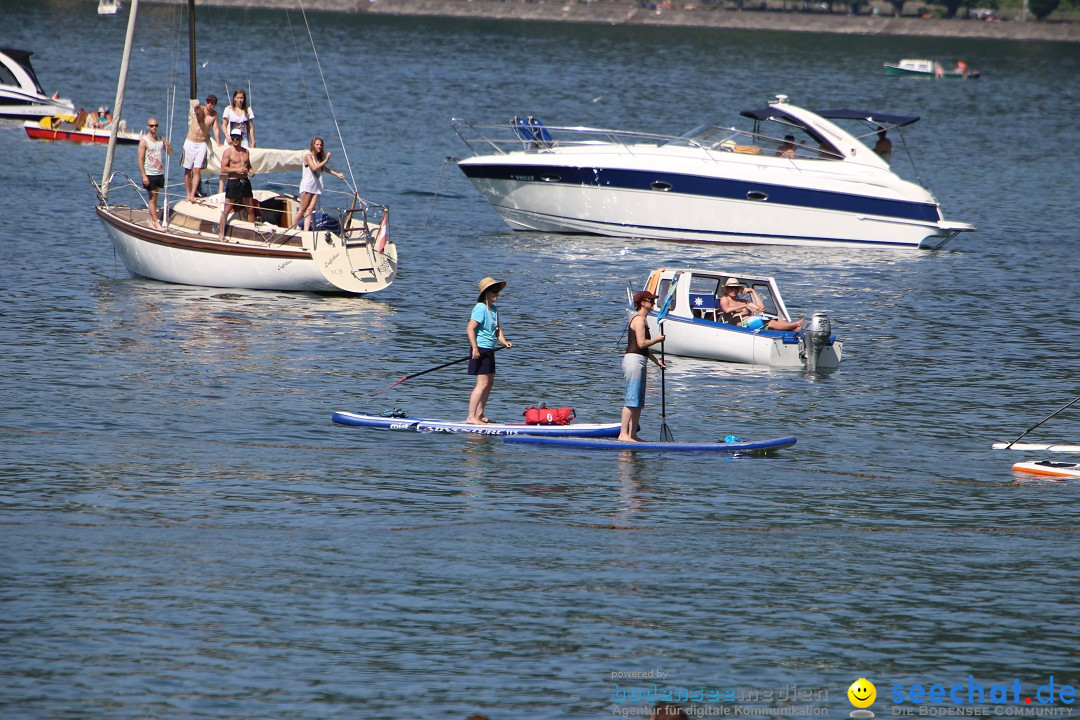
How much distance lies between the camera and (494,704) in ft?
37.7

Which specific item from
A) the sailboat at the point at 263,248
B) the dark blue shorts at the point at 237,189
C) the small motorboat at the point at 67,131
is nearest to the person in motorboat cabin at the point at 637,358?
the sailboat at the point at 263,248

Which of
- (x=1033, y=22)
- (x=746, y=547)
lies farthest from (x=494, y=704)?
(x=1033, y=22)

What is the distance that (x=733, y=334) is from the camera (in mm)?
23719

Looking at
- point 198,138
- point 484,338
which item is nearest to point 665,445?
point 484,338

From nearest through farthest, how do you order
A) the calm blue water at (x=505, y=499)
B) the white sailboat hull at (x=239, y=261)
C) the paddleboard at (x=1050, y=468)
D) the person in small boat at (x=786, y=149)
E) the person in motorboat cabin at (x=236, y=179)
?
the calm blue water at (x=505, y=499)
the paddleboard at (x=1050, y=468)
the person in motorboat cabin at (x=236, y=179)
the white sailboat hull at (x=239, y=261)
the person in small boat at (x=786, y=149)

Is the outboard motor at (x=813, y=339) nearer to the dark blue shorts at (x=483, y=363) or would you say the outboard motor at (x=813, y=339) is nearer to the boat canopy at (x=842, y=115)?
the dark blue shorts at (x=483, y=363)

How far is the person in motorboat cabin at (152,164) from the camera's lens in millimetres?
28266

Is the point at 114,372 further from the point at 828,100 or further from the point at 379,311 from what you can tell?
the point at 828,100

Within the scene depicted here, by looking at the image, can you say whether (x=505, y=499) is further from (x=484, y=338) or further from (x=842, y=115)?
(x=842, y=115)

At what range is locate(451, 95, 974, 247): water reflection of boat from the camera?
34.5 metres

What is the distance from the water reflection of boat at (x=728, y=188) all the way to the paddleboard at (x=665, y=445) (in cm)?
1658

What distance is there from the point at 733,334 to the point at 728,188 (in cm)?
1141

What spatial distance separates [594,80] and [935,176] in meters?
44.7

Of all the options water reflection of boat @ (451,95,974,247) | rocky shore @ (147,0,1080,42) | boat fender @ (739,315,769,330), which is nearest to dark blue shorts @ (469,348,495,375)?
boat fender @ (739,315,769,330)
